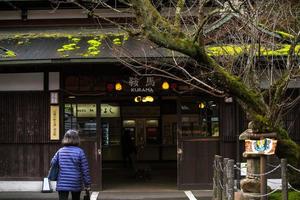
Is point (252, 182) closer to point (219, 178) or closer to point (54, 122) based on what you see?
point (219, 178)

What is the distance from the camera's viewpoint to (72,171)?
991 cm

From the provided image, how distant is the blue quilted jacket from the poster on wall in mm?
3038

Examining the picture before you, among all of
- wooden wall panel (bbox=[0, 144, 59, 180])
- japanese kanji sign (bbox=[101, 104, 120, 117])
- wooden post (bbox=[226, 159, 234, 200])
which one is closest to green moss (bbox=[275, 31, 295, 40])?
wooden post (bbox=[226, 159, 234, 200])

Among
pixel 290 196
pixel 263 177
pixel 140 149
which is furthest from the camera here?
pixel 140 149

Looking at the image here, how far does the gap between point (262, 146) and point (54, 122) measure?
8.16m

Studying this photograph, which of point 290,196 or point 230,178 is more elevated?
point 230,178

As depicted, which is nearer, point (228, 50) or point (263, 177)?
point (263, 177)

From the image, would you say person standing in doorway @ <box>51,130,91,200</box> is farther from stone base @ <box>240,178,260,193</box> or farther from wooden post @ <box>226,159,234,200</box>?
stone base @ <box>240,178,260,193</box>

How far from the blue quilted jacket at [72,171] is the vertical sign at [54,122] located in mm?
6304

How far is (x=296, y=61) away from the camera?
431 inches

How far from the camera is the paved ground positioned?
48.6 feet

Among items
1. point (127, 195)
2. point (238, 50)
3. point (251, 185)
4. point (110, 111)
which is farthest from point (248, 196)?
point (110, 111)

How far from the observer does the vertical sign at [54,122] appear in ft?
53.2

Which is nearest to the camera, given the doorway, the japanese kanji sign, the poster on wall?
the poster on wall
